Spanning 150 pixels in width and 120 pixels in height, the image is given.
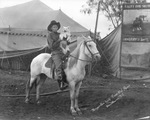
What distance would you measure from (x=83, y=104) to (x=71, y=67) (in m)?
1.67

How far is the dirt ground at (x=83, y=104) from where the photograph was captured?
780 cm

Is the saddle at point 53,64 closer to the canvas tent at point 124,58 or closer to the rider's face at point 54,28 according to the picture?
the rider's face at point 54,28

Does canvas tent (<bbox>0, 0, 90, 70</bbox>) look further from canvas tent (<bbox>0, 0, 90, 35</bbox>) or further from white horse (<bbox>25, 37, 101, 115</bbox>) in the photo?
white horse (<bbox>25, 37, 101, 115</bbox>)

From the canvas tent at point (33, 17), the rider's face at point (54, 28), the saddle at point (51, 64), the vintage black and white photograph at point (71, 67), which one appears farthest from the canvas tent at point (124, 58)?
the rider's face at point (54, 28)

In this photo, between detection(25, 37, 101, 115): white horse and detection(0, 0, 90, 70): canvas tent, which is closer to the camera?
detection(25, 37, 101, 115): white horse

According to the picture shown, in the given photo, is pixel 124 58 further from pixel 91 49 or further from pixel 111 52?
pixel 91 49

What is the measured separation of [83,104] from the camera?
30.6 ft

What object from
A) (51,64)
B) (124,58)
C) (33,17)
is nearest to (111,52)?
(124,58)

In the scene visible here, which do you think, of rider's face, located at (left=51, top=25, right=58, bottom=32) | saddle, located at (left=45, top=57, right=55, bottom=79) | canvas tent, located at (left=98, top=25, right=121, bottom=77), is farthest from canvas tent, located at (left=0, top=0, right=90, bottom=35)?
A: rider's face, located at (left=51, top=25, right=58, bottom=32)

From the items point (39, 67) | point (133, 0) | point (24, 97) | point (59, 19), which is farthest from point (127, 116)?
point (133, 0)

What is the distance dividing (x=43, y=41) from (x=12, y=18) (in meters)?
3.42

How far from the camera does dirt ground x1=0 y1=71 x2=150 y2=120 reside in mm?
7801

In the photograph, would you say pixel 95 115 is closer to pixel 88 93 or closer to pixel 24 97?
pixel 88 93

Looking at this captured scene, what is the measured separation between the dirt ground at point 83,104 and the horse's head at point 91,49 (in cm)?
169
